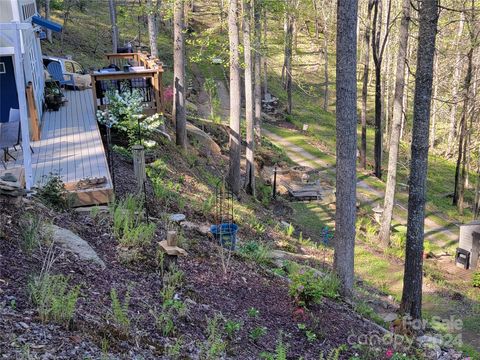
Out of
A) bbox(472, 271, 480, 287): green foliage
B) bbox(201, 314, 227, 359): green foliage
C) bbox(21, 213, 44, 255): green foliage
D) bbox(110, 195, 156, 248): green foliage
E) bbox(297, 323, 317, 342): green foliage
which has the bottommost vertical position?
bbox(472, 271, 480, 287): green foliage

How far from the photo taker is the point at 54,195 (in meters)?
8.16

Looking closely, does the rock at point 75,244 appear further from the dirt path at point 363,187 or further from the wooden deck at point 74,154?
the dirt path at point 363,187

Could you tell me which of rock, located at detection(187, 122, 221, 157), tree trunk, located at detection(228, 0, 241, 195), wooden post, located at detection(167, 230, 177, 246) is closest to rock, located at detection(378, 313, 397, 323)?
wooden post, located at detection(167, 230, 177, 246)

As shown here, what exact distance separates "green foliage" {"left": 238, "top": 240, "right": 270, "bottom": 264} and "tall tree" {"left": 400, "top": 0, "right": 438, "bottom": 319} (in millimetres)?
2412

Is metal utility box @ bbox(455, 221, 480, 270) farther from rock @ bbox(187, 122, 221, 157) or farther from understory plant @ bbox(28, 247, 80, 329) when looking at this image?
understory plant @ bbox(28, 247, 80, 329)

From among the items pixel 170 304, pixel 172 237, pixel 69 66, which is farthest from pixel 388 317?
pixel 69 66

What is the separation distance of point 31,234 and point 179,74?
34.4 ft

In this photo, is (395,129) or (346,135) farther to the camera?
(395,129)

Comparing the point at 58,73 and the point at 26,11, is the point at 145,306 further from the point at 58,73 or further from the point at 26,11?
the point at 58,73

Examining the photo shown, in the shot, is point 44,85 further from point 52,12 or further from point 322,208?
point 52,12

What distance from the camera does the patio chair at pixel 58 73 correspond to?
18.6 metres

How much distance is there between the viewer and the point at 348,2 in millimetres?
7586

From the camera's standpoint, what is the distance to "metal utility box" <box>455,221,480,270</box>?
50.1 ft

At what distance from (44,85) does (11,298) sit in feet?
45.5
